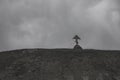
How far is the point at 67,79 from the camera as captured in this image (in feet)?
40.6

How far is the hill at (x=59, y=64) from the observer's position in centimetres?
1259

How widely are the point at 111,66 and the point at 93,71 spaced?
1.12 metres

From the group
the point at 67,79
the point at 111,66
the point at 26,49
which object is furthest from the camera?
the point at 26,49

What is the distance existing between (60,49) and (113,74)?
307cm

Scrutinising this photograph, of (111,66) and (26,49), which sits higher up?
(26,49)

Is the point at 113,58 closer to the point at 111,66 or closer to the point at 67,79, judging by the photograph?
the point at 111,66

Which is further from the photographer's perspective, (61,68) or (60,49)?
(60,49)

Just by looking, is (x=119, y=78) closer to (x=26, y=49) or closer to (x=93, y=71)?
(x=93, y=71)

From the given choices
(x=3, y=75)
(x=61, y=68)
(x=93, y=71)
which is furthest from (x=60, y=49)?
(x=3, y=75)

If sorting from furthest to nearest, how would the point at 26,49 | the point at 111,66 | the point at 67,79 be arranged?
the point at 26,49 → the point at 111,66 → the point at 67,79

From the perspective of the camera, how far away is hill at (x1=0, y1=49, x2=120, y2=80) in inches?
496

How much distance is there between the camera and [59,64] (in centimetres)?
1305

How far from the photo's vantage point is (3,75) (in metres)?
12.8

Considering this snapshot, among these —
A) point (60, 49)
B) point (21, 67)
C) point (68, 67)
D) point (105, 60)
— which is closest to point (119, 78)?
point (105, 60)
